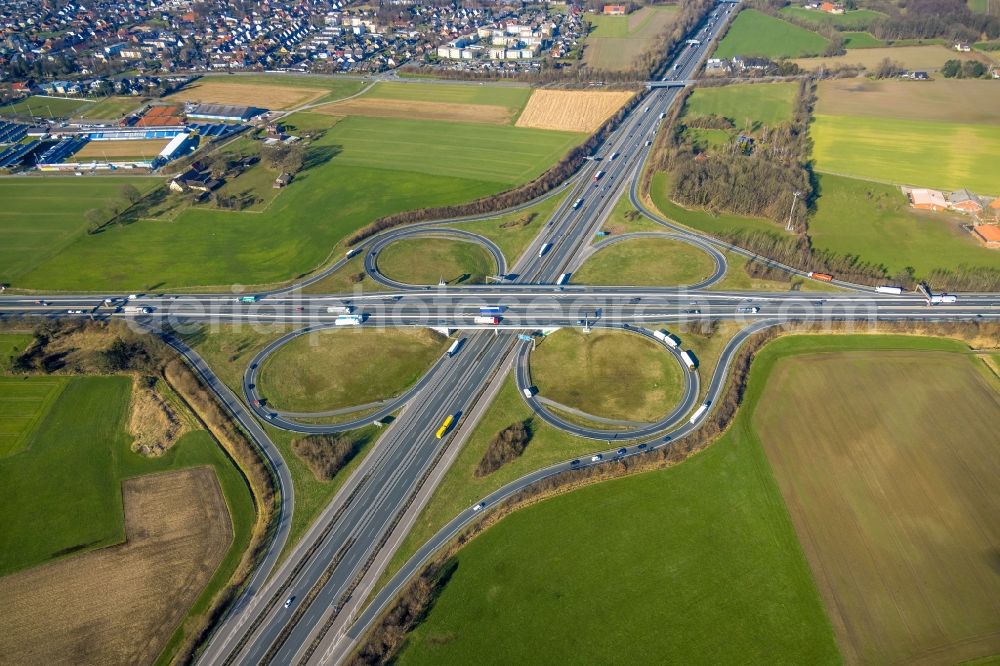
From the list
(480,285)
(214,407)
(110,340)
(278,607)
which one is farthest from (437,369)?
(110,340)

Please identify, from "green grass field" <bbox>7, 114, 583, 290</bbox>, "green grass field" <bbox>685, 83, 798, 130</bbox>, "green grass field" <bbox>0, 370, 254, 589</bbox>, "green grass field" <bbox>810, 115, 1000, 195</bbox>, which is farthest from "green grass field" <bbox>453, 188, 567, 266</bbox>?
"green grass field" <bbox>685, 83, 798, 130</bbox>

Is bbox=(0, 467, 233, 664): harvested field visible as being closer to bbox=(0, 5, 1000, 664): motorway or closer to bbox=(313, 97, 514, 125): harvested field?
bbox=(0, 5, 1000, 664): motorway

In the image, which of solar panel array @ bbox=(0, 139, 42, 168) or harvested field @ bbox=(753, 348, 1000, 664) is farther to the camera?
solar panel array @ bbox=(0, 139, 42, 168)

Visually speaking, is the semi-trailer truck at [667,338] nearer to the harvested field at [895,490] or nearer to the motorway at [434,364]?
the motorway at [434,364]

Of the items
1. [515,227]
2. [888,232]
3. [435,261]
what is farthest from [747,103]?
[435,261]

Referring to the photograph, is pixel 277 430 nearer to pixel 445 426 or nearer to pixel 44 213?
pixel 445 426

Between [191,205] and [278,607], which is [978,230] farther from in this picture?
[191,205]
